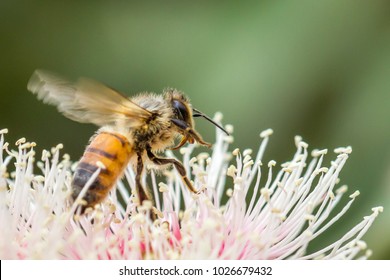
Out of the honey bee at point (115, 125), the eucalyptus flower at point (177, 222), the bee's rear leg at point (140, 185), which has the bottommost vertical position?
the eucalyptus flower at point (177, 222)

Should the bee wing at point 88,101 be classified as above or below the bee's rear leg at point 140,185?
above

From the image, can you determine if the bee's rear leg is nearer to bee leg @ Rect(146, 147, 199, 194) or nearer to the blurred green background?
bee leg @ Rect(146, 147, 199, 194)

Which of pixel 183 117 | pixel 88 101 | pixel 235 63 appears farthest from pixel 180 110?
pixel 235 63

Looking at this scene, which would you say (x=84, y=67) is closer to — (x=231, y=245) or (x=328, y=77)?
(x=328, y=77)

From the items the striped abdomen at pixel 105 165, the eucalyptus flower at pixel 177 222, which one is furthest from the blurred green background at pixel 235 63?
the striped abdomen at pixel 105 165

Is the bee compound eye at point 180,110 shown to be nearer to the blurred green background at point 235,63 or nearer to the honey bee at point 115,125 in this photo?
the honey bee at point 115,125

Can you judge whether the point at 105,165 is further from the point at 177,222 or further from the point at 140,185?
the point at 177,222
